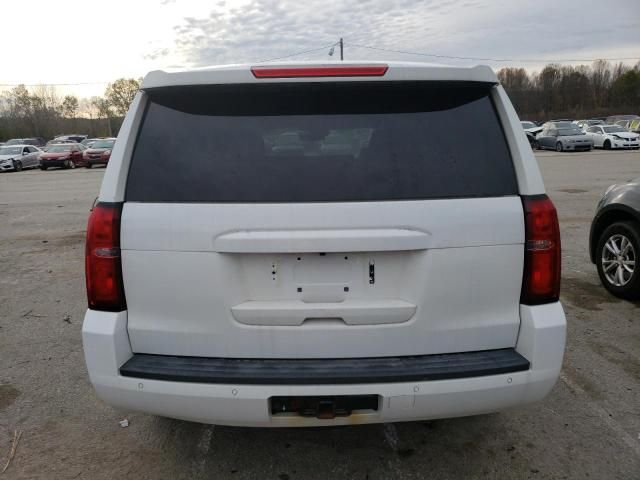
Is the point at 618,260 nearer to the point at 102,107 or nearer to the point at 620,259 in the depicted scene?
the point at 620,259

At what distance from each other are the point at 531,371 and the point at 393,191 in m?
1.03

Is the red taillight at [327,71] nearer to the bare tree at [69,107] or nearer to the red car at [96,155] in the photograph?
the red car at [96,155]

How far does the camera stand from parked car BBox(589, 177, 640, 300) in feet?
15.6

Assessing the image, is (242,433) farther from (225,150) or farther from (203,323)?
(225,150)

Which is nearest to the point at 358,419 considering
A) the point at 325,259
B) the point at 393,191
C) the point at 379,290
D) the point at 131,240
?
the point at 379,290

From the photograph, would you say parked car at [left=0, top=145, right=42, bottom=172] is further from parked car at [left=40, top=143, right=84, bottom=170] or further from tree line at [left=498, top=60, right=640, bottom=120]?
tree line at [left=498, top=60, right=640, bottom=120]

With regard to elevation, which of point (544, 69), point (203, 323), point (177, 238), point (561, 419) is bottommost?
point (561, 419)

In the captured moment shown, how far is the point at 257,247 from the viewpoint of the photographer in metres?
2.04

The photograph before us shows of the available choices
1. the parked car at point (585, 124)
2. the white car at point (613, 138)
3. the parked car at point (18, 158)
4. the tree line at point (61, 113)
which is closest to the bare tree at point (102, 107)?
the tree line at point (61, 113)

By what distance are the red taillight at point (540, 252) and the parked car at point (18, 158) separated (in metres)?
33.4

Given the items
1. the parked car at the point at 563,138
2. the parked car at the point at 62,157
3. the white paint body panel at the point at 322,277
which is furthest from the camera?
the parked car at the point at 62,157

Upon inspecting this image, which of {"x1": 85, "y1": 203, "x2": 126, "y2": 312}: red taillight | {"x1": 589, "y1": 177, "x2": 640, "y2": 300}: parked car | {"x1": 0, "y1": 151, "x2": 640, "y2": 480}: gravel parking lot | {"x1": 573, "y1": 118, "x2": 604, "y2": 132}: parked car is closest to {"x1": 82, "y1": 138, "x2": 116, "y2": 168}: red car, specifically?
{"x1": 0, "y1": 151, "x2": 640, "y2": 480}: gravel parking lot

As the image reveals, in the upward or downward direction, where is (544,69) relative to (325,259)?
upward

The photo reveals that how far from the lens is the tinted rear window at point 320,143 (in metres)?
2.12
